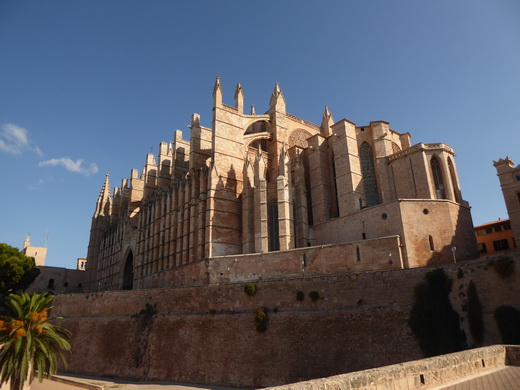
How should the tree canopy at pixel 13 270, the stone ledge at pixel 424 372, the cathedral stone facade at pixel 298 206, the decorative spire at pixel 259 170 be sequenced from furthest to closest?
1. the tree canopy at pixel 13 270
2. the decorative spire at pixel 259 170
3. the cathedral stone facade at pixel 298 206
4. the stone ledge at pixel 424 372

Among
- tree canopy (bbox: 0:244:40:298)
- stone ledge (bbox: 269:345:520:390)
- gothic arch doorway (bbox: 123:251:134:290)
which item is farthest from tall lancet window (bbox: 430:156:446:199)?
tree canopy (bbox: 0:244:40:298)

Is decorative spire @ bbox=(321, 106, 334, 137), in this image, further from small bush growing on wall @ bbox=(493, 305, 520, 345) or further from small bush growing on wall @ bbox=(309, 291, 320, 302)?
small bush growing on wall @ bbox=(493, 305, 520, 345)

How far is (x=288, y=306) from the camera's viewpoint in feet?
61.9

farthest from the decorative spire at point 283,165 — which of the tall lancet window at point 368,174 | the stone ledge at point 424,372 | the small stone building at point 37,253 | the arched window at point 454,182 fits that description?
the small stone building at point 37,253

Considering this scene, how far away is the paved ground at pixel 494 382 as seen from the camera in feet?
23.8

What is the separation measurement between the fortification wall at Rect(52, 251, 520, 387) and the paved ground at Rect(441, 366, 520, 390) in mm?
6048

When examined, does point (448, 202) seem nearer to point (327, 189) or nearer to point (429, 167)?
point (429, 167)

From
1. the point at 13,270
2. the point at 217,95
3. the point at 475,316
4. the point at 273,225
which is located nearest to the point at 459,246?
the point at 475,316

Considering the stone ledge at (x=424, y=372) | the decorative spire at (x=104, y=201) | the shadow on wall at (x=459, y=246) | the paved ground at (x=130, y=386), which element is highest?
the decorative spire at (x=104, y=201)

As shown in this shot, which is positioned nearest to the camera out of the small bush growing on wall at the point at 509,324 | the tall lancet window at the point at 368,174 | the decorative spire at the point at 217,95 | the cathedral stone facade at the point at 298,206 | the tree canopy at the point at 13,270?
the small bush growing on wall at the point at 509,324

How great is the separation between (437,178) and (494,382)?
19.2 metres

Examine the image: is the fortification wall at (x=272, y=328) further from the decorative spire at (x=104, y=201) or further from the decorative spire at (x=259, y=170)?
the decorative spire at (x=104, y=201)

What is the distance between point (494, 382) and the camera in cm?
763

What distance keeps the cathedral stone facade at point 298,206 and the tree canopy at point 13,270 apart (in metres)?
10.7
